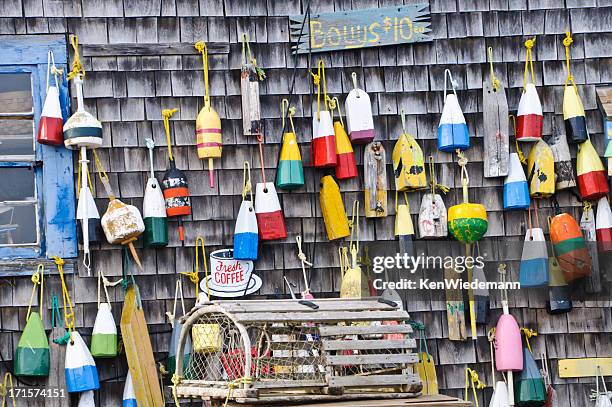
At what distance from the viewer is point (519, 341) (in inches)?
321

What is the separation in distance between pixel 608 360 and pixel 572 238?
0.91 metres

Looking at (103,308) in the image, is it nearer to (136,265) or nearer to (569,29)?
Result: (136,265)

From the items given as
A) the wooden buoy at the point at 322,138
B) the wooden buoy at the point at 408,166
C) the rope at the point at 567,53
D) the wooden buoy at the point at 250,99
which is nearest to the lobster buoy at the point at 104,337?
the wooden buoy at the point at 250,99

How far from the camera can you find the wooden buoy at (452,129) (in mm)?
8242

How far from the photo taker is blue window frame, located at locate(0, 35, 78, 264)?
7.82m

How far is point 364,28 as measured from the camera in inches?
329

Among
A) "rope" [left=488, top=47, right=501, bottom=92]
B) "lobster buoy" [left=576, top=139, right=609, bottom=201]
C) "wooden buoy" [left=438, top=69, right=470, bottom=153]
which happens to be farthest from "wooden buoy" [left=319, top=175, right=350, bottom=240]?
"lobster buoy" [left=576, top=139, right=609, bottom=201]

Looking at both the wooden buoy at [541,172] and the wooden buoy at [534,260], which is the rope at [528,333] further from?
the wooden buoy at [541,172]

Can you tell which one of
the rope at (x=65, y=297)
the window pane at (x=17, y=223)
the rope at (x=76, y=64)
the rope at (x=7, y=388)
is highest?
the rope at (x=76, y=64)

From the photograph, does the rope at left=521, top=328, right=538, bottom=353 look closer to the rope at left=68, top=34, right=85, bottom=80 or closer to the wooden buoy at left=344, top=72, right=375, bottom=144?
the wooden buoy at left=344, top=72, right=375, bottom=144

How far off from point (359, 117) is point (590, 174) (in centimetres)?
167

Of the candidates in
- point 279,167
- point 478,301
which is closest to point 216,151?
point 279,167

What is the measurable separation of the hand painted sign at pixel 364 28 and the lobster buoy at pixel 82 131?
1542mm

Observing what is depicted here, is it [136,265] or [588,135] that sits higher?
[588,135]
